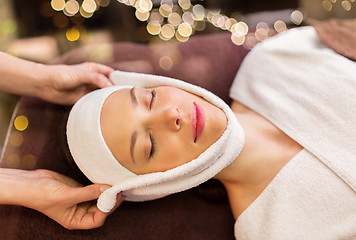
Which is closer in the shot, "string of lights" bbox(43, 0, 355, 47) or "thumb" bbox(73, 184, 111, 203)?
"thumb" bbox(73, 184, 111, 203)

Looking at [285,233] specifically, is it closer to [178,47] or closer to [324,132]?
[324,132]

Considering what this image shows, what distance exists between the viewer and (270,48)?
1.33 metres

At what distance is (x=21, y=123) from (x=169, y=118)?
0.55 meters

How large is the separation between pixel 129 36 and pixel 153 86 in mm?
1099

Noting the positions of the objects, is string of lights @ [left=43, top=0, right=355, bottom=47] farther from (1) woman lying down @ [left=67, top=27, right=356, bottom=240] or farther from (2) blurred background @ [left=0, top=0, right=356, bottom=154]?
(1) woman lying down @ [left=67, top=27, right=356, bottom=240]

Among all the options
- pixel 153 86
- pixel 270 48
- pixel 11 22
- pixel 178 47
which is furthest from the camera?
pixel 11 22

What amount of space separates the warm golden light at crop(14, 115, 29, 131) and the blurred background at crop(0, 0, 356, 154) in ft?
2.82

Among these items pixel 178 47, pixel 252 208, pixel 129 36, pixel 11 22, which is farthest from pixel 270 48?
pixel 11 22

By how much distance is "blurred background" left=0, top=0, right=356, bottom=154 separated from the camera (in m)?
2.03

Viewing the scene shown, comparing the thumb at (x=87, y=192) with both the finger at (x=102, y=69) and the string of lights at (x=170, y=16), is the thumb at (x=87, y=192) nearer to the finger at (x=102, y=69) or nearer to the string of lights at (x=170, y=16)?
the finger at (x=102, y=69)

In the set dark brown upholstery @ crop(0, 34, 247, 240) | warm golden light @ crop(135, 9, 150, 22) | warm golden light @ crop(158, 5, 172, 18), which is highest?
warm golden light @ crop(158, 5, 172, 18)

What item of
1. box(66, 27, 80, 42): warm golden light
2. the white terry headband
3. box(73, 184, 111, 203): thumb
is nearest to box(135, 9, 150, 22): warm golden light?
box(66, 27, 80, 42): warm golden light

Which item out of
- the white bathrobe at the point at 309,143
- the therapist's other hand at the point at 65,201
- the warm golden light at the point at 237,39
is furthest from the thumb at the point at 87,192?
the warm golden light at the point at 237,39

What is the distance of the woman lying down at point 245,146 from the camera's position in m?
1.01
